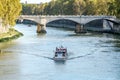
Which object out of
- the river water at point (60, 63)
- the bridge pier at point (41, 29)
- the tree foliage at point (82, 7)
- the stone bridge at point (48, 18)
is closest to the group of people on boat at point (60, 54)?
the river water at point (60, 63)

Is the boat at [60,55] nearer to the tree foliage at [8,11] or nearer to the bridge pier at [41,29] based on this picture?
the tree foliage at [8,11]

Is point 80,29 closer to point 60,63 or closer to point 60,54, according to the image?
point 60,54

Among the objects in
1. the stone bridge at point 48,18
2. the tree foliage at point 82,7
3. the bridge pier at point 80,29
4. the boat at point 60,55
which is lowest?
the bridge pier at point 80,29

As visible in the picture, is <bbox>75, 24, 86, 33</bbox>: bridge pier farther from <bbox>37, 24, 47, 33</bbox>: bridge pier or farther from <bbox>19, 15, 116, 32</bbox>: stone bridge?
<bbox>37, 24, 47, 33</bbox>: bridge pier

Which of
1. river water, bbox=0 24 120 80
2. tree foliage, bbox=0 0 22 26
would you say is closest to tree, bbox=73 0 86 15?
tree foliage, bbox=0 0 22 26

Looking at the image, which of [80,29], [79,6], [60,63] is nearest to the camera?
[60,63]

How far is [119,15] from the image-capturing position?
78.8 meters

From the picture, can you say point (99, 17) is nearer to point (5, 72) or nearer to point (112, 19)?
point (112, 19)

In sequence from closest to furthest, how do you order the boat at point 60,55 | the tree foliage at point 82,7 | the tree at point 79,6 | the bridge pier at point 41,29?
the boat at point 60,55 < the bridge pier at point 41,29 < the tree foliage at point 82,7 < the tree at point 79,6

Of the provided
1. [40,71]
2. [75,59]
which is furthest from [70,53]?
[40,71]

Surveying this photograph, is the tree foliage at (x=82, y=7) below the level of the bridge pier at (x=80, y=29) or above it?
above

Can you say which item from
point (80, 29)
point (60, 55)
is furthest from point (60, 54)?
point (80, 29)

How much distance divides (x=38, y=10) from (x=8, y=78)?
114m

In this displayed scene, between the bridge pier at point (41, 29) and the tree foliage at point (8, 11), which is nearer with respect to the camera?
the tree foliage at point (8, 11)
